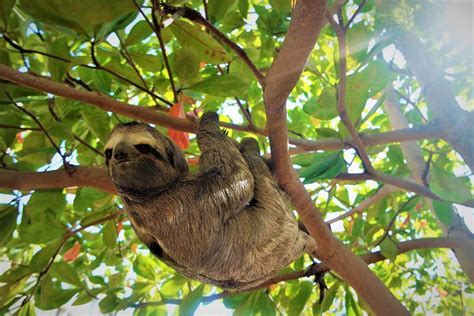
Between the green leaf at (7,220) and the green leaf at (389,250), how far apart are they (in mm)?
2678

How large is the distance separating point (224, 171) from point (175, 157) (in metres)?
0.36

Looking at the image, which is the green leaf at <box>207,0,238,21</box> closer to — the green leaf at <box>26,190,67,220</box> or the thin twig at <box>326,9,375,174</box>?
the thin twig at <box>326,9,375,174</box>

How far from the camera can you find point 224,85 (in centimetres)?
218

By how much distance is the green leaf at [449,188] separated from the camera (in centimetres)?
195

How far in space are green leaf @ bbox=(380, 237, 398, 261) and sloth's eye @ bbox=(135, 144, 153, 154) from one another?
5.98 feet

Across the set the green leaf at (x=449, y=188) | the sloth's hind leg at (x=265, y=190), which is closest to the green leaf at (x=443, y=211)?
the green leaf at (x=449, y=188)

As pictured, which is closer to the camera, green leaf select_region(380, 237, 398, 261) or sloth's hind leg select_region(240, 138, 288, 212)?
sloth's hind leg select_region(240, 138, 288, 212)

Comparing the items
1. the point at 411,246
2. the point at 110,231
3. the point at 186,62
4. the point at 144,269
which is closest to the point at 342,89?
the point at 186,62

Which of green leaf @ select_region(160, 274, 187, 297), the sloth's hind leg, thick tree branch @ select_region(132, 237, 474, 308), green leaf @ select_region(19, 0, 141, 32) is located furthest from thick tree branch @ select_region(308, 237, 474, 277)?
green leaf @ select_region(19, 0, 141, 32)

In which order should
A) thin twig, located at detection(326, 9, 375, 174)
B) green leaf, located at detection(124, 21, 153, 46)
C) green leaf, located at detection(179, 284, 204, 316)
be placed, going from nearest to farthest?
thin twig, located at detection(326, 9, 375, 174) → green leaf, located at detection(124, 21, 153, 46) → green leaf, located at detection(179, 284, 204, 316)

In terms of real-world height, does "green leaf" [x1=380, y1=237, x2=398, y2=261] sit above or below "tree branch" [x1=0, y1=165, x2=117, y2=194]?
below

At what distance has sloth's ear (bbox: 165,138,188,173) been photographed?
216 centimetres

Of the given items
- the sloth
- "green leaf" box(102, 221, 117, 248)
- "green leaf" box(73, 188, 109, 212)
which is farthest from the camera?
"green leaf" box(102, 221, 117, 248)

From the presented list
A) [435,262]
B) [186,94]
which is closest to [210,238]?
[186,94]
